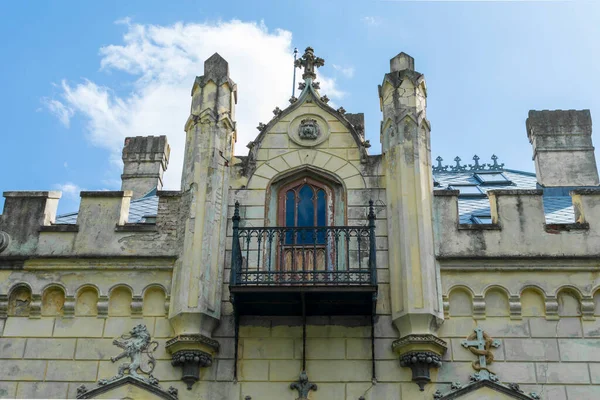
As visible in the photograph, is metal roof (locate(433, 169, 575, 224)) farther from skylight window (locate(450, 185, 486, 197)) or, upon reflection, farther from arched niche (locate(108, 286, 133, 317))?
arched niche (locate(108, 286, 133, 317))

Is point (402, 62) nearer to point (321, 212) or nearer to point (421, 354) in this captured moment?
point (321, 212)

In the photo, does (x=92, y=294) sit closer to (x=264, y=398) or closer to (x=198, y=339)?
(x=198, y=339)

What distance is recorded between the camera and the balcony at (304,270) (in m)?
12.3

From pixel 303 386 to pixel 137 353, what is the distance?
255 cm

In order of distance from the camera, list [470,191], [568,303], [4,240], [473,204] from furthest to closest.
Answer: [470,191] < [473,204] < [4,240] < [568,303]

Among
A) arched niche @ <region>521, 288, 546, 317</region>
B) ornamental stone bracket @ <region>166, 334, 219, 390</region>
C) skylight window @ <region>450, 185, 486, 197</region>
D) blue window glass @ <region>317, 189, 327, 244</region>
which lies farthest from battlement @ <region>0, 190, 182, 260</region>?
skylight window @ <region>450, 185, 486, 197</region>

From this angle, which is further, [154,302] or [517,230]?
[517,230]

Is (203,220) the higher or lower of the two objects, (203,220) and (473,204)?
the lower

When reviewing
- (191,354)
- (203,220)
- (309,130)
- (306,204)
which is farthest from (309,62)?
(191,354)

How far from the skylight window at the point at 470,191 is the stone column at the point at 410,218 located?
272 centimetres

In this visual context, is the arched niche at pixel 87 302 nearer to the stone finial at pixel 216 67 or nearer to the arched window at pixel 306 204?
the arched window at pixel 306 204

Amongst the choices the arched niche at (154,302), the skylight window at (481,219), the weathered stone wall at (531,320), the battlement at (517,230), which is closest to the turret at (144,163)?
the arched niche at (154,302)

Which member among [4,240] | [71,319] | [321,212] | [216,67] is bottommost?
[71,319]

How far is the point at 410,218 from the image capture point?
43.6 feet
